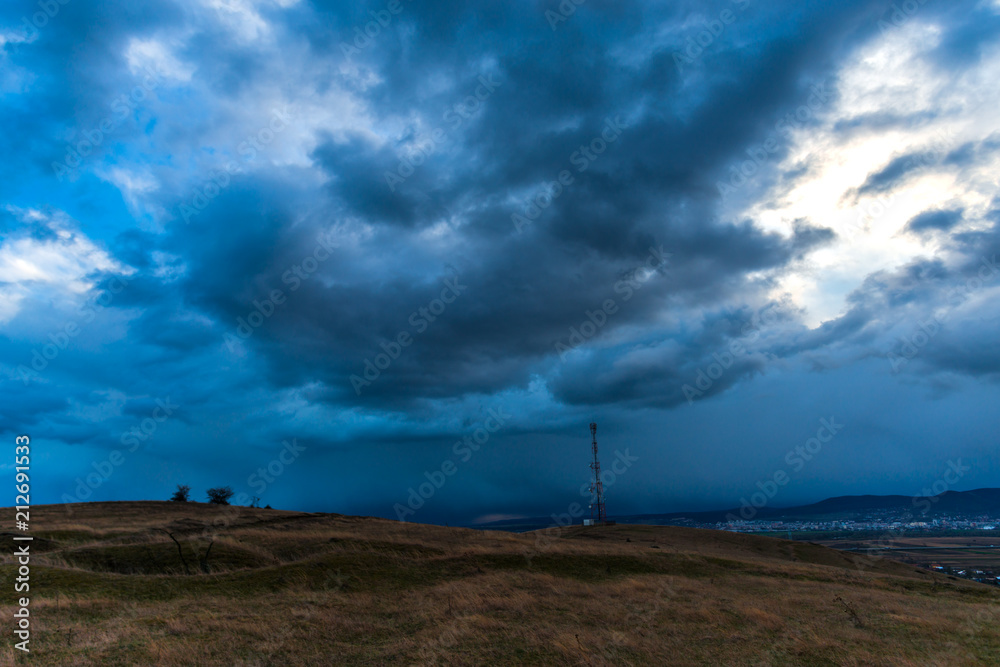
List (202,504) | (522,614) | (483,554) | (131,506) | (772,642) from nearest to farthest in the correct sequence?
1. (772,642)
2. (522,614)
3. (483,554)
4. (131,506)
5. (202,504)

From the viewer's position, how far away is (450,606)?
2198 cm

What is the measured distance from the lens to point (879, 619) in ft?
72.6

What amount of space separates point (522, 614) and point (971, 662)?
579 inches

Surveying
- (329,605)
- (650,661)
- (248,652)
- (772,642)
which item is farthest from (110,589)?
(772,642)

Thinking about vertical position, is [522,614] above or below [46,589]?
below

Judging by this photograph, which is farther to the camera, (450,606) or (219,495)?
(219,495)

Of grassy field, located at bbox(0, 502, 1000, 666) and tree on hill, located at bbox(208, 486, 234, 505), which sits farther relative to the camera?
tree on hill, located at bbox(208, 486, 234, 505)

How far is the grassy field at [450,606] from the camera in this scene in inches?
630

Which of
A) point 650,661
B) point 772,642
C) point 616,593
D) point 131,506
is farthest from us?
point 131,506

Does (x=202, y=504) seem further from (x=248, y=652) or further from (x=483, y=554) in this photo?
(x=248, y=652)

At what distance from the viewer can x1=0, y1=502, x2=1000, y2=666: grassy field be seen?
16.0 meters

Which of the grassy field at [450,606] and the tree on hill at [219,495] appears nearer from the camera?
the grassy field at [450,606]

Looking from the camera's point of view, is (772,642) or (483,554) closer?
(772,642)

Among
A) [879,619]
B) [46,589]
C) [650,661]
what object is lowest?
[879,619]
